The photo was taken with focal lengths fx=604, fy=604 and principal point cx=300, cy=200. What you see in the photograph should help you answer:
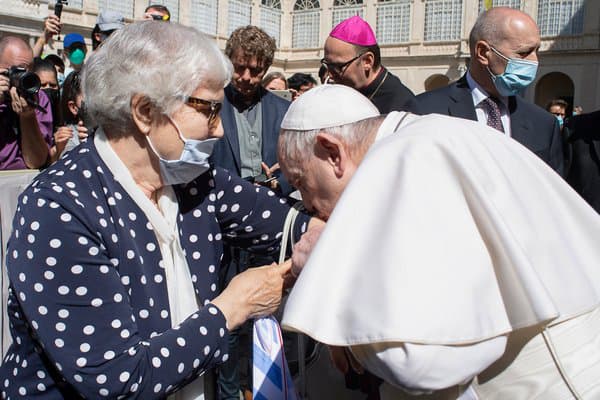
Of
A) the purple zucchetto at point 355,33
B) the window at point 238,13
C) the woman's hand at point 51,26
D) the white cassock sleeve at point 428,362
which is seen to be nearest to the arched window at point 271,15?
the window at point 238,13

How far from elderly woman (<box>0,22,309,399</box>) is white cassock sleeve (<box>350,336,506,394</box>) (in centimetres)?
71

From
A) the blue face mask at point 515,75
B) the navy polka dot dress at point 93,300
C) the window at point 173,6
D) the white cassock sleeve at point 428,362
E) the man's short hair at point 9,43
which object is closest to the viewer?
the white cassock sleeve at point 428,362

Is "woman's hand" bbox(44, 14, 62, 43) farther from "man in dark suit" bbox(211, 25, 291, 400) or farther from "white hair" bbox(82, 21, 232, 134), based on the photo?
"white hair" bbox(82, 21, 232, 134)

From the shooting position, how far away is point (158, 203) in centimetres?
221

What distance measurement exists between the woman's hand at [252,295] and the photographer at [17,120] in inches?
105

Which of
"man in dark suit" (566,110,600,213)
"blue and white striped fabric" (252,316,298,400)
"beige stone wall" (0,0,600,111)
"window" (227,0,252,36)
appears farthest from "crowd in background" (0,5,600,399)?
"window" (227,0,252,36)

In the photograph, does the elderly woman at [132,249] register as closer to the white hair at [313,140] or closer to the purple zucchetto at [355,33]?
the white hair at [313,140]

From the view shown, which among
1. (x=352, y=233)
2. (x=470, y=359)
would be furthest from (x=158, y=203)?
(x=470, y=359)

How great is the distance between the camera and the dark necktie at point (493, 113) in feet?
13.0

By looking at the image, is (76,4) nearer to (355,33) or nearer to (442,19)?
(442,19)

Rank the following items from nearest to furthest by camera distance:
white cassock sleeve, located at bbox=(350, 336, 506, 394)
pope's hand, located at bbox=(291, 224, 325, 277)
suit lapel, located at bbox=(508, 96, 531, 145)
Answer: white cassock sleeve, located at bbox=(350, 336, 506, 394) → pope's hand, located at bbox=(291, 224, 325, 277) → suit lapel, located at bbox=(508, 96, 531, 145)

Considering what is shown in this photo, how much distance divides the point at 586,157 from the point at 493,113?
639mm

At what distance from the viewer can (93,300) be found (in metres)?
1.75

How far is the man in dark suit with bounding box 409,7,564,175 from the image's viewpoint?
3848 millimetres
